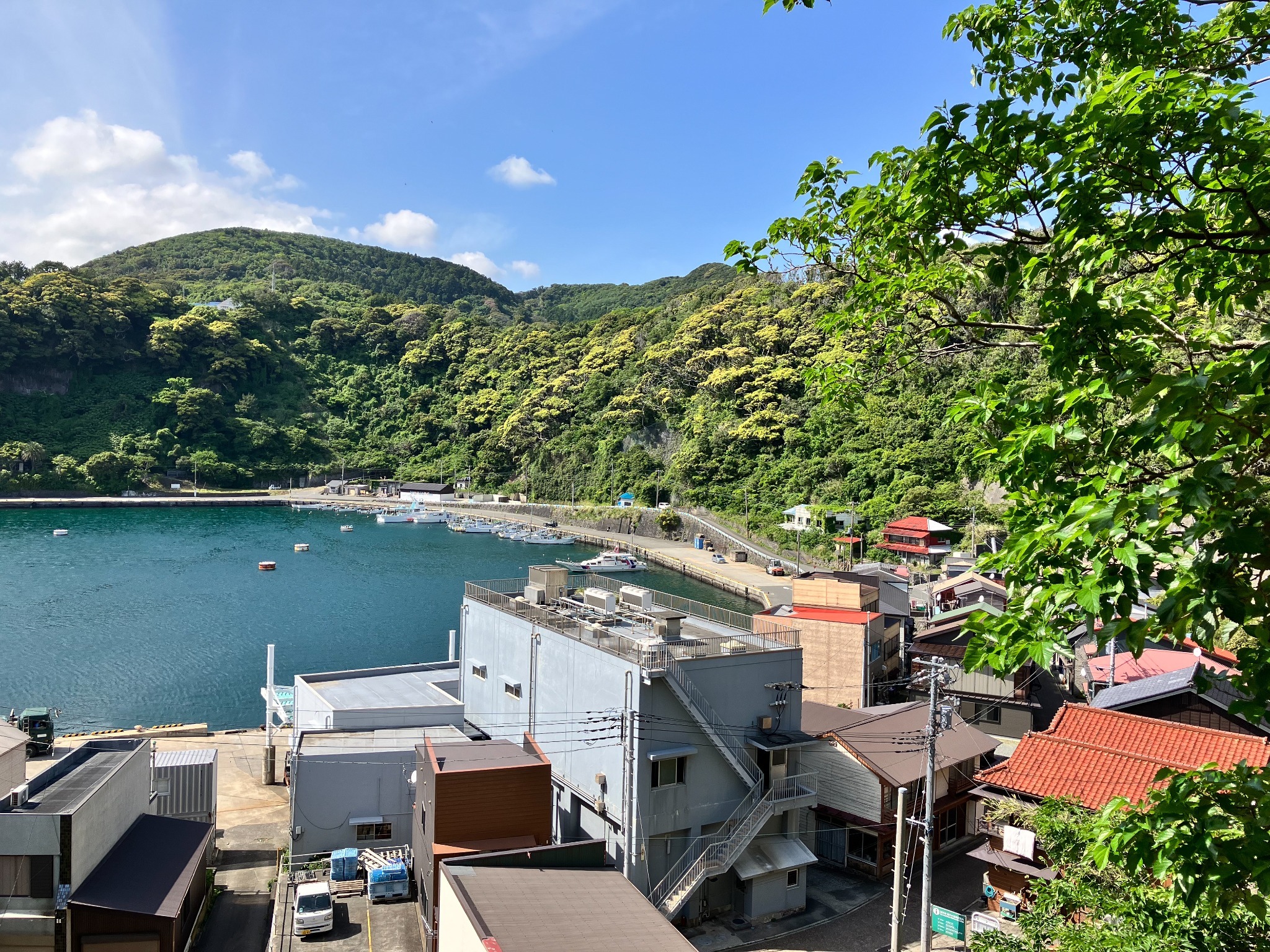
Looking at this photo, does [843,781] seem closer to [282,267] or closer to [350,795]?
[350,795]

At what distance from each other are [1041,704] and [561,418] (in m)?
53.3

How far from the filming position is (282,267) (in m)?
117

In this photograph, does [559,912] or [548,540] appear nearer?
[559,912]

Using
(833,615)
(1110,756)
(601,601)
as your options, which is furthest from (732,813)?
(833,615)

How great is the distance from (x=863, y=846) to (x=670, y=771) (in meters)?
4.11

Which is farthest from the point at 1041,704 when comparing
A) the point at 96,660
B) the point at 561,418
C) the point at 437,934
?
the point at 561,418

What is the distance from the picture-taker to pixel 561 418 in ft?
225

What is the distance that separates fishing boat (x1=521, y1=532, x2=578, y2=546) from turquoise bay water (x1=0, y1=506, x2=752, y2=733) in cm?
60

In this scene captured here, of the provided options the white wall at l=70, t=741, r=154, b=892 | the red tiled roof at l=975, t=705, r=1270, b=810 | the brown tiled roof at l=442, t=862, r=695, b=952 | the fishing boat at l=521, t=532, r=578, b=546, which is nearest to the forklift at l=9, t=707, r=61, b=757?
the white wall at l=70, t=741, r=154, b=892

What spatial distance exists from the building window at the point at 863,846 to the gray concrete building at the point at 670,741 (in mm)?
1640

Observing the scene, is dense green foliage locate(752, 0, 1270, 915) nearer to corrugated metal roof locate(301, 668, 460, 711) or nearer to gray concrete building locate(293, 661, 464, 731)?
gray concrete building locate(293, 661, 464, 731)

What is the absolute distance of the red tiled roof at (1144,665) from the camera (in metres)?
17.4

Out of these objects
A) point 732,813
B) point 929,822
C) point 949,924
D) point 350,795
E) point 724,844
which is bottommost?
point 949,924

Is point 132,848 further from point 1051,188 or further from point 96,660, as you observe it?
point 96,660
